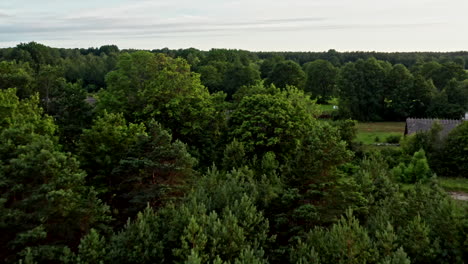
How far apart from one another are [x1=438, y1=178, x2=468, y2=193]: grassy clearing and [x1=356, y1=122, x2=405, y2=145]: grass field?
1473cm

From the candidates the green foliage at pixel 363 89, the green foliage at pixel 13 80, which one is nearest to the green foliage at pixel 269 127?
the green foliage at pixel 13 80

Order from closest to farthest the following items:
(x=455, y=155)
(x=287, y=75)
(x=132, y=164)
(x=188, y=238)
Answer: (x=188, y=238)
(x=132, y=164)
(x=455, y=155)
(x=287, y=75)

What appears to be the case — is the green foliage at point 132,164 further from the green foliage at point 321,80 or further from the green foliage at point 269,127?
the green foliage at point 321,80

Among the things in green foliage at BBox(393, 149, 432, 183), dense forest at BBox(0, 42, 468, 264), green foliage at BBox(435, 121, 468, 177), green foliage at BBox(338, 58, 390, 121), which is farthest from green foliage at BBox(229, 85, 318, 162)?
green foliage at BBox(338, 58, 390, 121)

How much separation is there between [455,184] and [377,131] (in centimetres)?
2630

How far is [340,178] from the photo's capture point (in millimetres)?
21547

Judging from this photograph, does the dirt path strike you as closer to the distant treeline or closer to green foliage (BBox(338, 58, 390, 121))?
the distant treeline

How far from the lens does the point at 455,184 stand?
3756cm

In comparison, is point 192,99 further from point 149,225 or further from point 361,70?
point 361,70

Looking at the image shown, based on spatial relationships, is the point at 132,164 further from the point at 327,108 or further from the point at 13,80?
the point at 327,108

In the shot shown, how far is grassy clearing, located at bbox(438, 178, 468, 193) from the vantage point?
36.7 meters

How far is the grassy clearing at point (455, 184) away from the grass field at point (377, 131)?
14.7 metres

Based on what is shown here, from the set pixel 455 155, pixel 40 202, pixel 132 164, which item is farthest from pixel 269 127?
pixel 455 155

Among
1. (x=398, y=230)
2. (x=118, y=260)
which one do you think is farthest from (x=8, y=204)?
(x=398, y=230)
